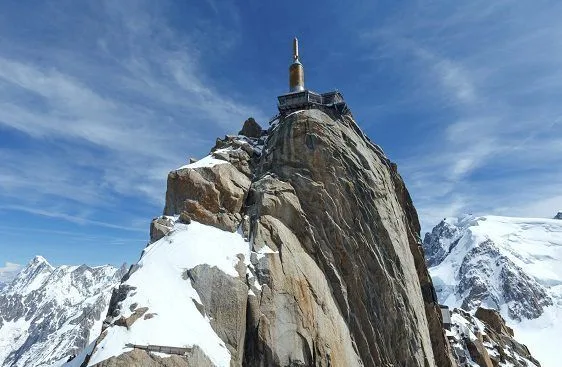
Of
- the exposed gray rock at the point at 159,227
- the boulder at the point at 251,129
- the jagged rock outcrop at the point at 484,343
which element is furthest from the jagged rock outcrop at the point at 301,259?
the jagged rock outcrop at the point at 484,343

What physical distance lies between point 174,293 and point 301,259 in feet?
40.1

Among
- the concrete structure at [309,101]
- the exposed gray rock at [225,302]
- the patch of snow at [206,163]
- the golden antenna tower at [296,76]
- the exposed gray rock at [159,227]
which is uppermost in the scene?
the golden antenna tower at [296,76]

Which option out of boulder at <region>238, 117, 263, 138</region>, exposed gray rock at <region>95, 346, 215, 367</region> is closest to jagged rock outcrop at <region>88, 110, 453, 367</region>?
exposed gray rock at <region>95, 346, 215, 367</region>

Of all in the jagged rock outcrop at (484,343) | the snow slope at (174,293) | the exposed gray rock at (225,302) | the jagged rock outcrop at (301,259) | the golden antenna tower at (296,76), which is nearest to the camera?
the snow slope at (174,293)

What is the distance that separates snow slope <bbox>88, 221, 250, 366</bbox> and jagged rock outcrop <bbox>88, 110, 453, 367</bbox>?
5.8 inches

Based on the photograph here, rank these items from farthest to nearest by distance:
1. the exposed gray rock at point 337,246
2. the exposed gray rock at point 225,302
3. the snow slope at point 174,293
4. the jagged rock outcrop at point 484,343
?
the jagged rock outcrop at point 484,343
the exposed gray rock at point 337,246
the exposed gray rock at point 225,302
the snow slope at point 174,293

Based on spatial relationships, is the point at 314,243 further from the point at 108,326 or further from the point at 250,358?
the point at 108,326

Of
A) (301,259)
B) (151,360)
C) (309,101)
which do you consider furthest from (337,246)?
(151,360)

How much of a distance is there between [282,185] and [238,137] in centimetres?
1439

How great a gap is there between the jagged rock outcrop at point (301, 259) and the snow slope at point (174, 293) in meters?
0.15

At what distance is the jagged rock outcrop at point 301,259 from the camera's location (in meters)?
32.8

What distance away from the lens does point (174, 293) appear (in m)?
32.1

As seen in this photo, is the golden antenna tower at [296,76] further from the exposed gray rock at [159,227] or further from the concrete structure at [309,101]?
the exposed gray rock at [159,227]

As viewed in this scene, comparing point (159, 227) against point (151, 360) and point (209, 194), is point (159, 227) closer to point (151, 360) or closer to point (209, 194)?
point (209, 194)
